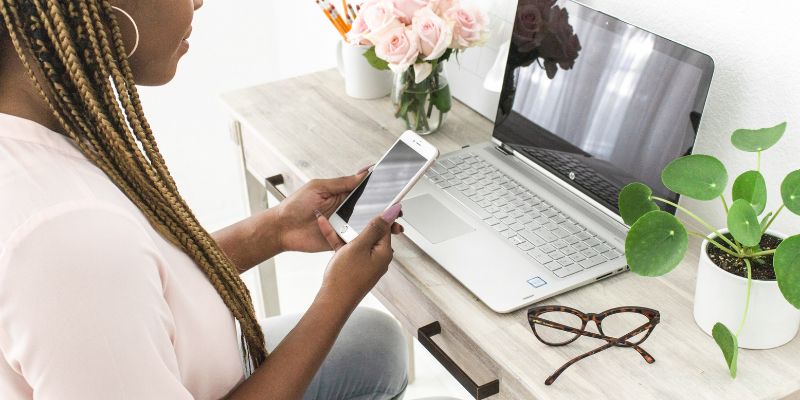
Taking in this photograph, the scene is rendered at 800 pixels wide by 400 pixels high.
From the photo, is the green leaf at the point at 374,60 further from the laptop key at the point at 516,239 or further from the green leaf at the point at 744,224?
the green leaf at the point at 744,224

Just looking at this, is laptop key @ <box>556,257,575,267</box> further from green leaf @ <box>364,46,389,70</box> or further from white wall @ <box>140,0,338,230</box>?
white wall @ <box>140,0,338,230</box>

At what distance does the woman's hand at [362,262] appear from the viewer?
95 centimetres

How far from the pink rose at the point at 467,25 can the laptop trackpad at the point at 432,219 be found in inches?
9.9

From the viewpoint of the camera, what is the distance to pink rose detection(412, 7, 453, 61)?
3.88 feet

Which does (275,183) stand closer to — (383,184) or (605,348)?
(383,184)

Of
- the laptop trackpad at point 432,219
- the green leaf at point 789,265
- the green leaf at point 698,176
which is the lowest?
the laptop trackpad at point 432,219

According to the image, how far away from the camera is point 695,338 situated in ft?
2.93

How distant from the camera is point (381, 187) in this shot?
44.0 inches

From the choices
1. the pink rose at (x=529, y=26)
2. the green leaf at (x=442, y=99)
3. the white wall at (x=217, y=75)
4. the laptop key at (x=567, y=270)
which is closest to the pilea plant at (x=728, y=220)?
the laptop key at (x=567, y=270)

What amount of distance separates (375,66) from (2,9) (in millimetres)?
711

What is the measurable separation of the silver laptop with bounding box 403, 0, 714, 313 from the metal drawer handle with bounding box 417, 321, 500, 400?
0.25ft

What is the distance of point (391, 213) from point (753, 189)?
0.42 metres

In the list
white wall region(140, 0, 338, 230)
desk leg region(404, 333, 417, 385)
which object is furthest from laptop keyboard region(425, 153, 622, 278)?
white wall region(140, 0, 338, 230)

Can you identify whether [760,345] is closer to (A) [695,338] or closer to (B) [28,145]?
(A) [695,338]
